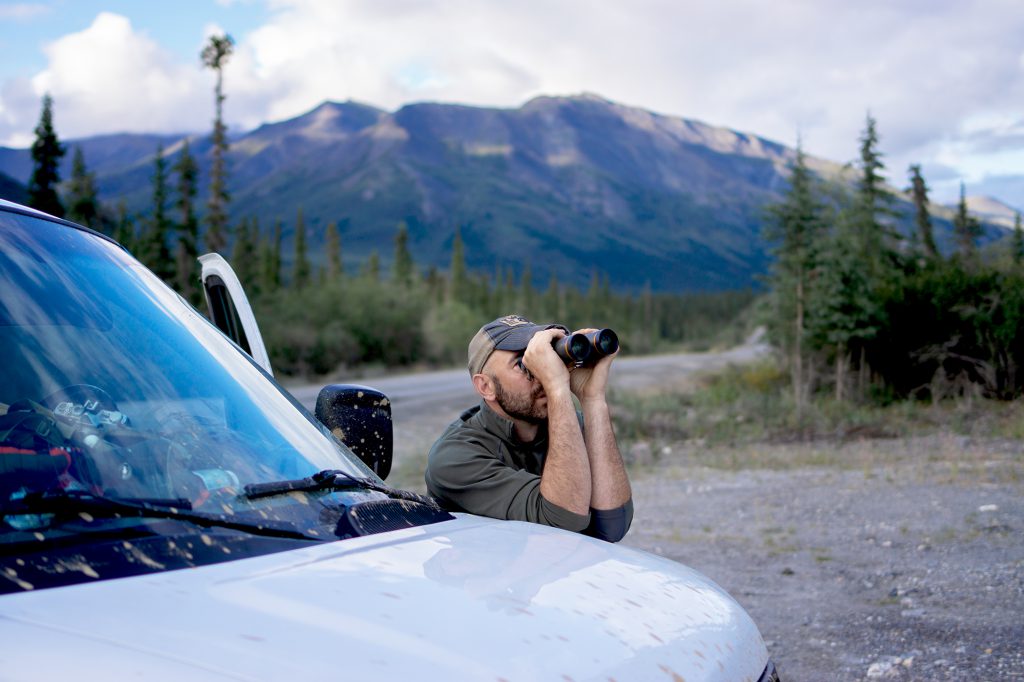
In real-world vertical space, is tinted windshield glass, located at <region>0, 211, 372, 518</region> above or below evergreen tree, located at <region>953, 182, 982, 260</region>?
below

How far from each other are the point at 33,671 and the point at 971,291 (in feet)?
64.3

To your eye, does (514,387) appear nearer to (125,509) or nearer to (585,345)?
(585,345)

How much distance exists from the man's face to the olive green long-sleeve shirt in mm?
155

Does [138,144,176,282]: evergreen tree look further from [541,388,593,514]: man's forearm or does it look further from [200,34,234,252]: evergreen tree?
[541,388,593,514]: man's forearm

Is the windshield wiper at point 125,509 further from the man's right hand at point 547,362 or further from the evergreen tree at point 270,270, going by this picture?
the evergreen tree at point 270,270

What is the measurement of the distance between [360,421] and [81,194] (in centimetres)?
5135

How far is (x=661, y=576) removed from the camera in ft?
7.38

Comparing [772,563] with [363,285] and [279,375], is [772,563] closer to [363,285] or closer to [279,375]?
[279,375]

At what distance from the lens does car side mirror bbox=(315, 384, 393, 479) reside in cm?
283

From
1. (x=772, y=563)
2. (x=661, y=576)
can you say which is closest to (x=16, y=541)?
(x=661, y=576)

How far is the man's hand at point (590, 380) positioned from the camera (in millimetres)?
3197

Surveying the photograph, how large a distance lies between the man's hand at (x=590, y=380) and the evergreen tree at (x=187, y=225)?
4158 cm

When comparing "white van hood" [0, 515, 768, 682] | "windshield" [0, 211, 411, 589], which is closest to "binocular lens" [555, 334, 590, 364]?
"windshield" [0, 211, 411, 589]

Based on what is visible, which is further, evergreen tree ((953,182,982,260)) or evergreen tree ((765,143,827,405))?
evergreen tree ((953,182,982,260))
